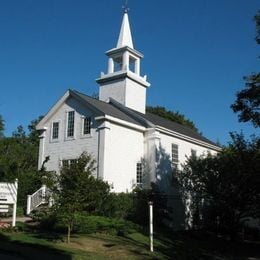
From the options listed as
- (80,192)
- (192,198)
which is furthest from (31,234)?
(192,198)

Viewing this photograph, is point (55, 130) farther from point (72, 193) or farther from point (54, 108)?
point (72, 193)

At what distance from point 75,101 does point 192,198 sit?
1143 cm

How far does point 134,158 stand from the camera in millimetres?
30375

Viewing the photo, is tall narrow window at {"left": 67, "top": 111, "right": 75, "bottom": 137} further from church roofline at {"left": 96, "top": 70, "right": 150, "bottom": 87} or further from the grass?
the grass

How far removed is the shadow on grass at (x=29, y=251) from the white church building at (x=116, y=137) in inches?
422

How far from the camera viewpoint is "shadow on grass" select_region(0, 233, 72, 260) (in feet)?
49.0

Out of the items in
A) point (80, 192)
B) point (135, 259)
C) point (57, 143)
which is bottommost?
point (135, 259)

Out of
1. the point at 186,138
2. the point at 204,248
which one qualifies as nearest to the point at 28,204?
the point at 204,248

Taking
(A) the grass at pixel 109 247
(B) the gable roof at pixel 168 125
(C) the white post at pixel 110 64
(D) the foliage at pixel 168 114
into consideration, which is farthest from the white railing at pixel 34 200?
(D) the foliage at pixel 168 114

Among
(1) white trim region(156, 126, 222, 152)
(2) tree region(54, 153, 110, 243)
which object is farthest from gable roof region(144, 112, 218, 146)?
(2) tree region(54, 153, 110, 243)

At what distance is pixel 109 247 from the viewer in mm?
18484

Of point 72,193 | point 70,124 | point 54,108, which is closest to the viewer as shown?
point 72,193

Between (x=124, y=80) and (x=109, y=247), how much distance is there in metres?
18.2

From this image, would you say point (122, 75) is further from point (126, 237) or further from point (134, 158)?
point (126, 237)
